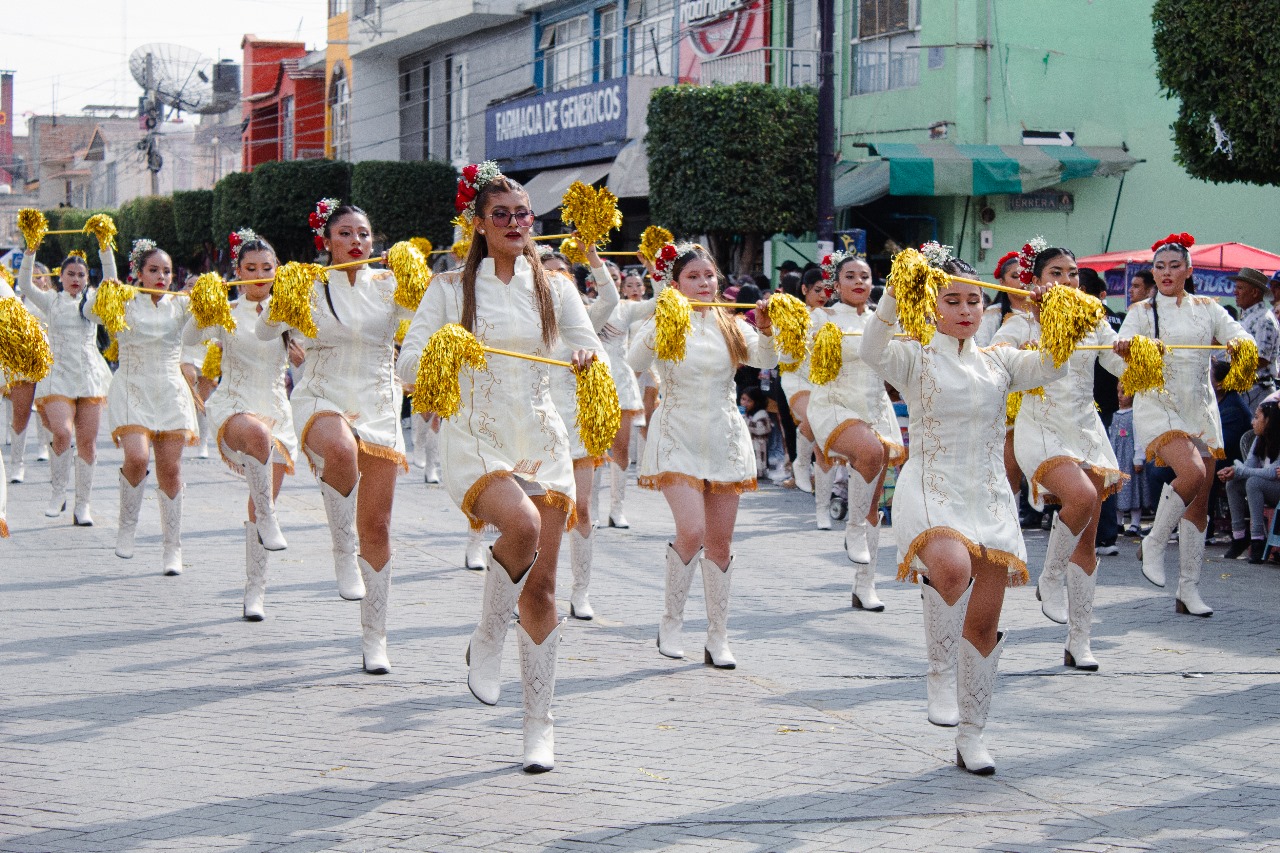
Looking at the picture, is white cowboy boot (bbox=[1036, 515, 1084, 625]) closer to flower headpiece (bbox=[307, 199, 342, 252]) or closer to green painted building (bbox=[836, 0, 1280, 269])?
flower headpiece (bbox=[307, 199, 342, 252])

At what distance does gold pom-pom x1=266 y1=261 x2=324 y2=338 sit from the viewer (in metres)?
7.84

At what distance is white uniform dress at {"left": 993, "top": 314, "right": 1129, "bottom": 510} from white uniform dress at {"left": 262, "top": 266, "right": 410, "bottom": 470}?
322cm

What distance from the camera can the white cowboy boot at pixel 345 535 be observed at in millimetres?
8195

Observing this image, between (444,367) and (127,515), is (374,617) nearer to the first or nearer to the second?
(444,367)

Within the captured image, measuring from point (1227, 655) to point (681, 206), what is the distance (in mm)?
15365

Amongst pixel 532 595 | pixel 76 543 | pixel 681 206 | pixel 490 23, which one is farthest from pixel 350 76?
pixel 532 595

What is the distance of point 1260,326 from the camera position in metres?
12.8

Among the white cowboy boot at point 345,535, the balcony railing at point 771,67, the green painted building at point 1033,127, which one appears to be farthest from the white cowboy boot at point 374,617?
the balcony railing at point 771,67

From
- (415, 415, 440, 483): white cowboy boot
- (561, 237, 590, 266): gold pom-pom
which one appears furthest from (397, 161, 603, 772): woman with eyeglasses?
(415, 415, 440, 483): white cowboy boot

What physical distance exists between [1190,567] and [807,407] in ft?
9.52

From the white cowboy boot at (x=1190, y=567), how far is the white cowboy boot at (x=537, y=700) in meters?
5.15

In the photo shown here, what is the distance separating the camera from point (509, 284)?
21.1ft

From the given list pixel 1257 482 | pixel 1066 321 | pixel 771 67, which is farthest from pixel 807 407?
pixel 771 67

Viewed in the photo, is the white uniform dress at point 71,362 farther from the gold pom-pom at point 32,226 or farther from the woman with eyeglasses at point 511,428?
the woman with eyeglasses at point 511,428
